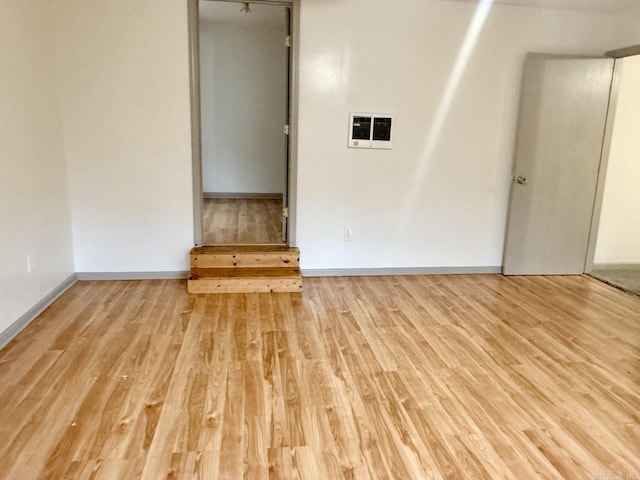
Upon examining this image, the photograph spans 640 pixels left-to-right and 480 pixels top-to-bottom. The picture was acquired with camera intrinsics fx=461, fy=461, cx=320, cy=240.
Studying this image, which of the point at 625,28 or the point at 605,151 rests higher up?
the point at 625,28

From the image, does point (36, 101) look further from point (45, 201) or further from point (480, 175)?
point (480, 175)

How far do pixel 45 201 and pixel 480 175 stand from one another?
380cm

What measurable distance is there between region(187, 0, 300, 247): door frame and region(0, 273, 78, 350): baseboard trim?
110 centimetres

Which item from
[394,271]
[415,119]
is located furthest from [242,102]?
[394,271]

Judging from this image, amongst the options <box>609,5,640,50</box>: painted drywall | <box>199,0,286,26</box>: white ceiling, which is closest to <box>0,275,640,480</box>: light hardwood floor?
<box>609,5,640,50</box>: painted drywall

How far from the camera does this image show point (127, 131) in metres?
3.92

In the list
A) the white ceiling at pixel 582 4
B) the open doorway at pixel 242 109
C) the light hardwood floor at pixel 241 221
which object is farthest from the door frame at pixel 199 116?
the open doorway at pixel 242 109

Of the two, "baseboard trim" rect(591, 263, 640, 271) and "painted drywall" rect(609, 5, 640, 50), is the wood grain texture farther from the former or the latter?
"painted drywall" rect(609, 5, 640, 50)

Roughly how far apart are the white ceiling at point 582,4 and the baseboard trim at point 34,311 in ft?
14.0

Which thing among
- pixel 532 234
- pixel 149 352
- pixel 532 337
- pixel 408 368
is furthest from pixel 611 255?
pixel 149 352

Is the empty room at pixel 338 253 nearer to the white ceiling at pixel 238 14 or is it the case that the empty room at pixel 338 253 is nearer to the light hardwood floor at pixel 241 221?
the light hardwood floor at pixel 241 221

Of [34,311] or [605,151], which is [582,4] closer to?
[605,151]

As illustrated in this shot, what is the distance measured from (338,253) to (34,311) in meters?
2.52

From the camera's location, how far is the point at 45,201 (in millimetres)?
3486
